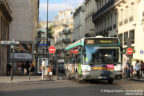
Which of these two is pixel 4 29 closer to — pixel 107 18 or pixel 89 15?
pixel 107 18

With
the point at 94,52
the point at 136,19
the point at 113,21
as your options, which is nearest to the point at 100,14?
the point at 113,21

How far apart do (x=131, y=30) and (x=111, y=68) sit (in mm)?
19633

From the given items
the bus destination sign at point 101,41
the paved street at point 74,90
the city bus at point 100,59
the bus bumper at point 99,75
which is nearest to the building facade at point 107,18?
the bus destination sign at point 101,41

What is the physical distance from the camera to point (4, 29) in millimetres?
40750

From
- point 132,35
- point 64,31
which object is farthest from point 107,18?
point 64,31

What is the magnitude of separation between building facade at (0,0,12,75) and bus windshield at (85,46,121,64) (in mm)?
14069

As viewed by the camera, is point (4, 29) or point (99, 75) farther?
point (4, 29)

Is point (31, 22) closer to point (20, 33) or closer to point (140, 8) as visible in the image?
point (20, 33)

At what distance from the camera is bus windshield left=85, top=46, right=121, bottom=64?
21750 mm

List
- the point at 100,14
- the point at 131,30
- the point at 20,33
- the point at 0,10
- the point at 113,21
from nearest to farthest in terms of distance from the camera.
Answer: the point at 0,10
the point at 131,30
the point at 20,33
the point at 113,21
the point at 100,14

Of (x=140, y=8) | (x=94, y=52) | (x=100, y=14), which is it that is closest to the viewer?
(x=94, y=52)

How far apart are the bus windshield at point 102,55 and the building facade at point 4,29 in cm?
1407

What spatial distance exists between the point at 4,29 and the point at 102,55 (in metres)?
21.4

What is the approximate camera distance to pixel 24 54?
4209cm
